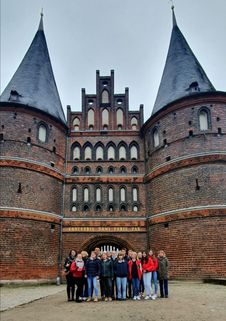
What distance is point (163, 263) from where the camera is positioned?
9797mm

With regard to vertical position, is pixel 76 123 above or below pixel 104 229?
above

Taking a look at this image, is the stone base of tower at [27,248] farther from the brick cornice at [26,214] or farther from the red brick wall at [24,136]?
the red brick wall at [24,136]

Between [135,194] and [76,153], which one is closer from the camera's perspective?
[135,194]

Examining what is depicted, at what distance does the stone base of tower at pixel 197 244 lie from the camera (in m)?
15.1

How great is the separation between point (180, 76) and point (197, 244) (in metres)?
10.4

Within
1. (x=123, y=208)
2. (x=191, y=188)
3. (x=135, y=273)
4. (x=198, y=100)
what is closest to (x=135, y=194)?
(x=123, y=208)

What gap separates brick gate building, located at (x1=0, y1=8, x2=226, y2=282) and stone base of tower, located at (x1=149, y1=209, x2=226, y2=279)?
1.8 inches

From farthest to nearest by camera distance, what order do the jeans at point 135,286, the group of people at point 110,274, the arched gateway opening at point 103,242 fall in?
the arched gateway opening at point 103,242 → the jeans at point 135,286 → the group of people at point 110,274

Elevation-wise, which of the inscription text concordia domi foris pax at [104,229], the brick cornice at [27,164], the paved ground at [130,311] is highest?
the brick cornice at [27,164]

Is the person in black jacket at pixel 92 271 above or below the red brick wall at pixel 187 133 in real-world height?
below

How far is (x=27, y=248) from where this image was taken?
16438 mm

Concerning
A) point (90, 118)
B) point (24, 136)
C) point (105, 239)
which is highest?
point (90, 118)

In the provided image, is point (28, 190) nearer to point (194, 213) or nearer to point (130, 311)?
point (194, 213)

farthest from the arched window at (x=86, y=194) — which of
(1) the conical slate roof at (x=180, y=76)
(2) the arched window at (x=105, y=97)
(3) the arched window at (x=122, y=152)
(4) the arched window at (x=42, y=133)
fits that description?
(1) the conical slate roof at (x=180, y=76)
